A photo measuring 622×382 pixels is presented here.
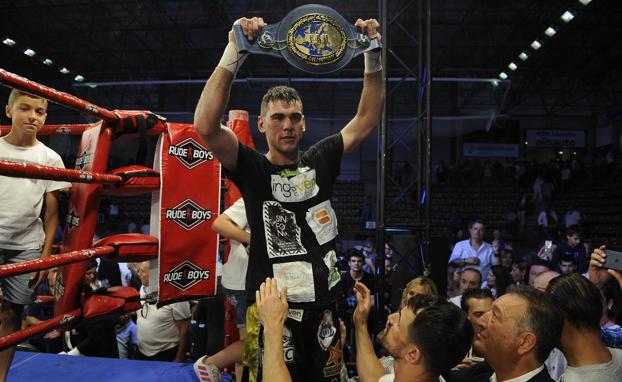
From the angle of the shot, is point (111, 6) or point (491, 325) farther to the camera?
point (111, 6)

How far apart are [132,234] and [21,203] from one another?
55 cm

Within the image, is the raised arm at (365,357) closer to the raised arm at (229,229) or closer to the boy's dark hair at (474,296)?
the raised arm at (229,229)

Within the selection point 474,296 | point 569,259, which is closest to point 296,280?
point 474,296

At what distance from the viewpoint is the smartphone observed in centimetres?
182

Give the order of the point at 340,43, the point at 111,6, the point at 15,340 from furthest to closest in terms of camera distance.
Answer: the point at 111,6 < the point at 15,340 < the point at 340,43

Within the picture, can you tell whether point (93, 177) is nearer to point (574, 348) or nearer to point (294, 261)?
point (294, 261)

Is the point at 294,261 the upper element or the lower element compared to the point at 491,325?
upper

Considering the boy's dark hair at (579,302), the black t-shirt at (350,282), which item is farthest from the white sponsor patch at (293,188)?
the black t-shirt at (350,282)

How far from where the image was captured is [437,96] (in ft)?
55.1

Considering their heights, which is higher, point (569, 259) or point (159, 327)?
point (569, 259)

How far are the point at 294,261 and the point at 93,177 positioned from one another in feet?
3.53

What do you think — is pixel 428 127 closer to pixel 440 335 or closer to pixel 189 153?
pixel 189 153

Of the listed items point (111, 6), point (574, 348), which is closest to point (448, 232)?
point (111, 6)

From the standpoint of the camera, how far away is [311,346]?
1.57m
